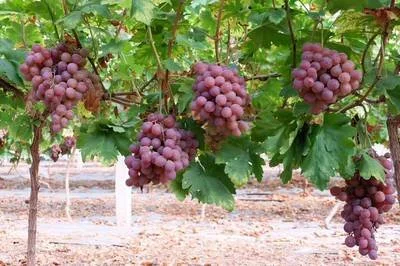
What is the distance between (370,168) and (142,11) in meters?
0.86

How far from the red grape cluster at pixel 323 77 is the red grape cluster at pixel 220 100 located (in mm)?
164

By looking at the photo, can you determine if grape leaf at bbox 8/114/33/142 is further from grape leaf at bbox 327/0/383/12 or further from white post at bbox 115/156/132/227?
white post at bbox 115/156/132/227

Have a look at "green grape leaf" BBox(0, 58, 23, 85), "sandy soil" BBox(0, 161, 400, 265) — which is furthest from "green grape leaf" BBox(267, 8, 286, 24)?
"sandy soil" BBox(0, 161, 400, 265)

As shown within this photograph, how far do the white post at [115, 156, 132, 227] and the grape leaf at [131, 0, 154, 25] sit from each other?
7.49 m

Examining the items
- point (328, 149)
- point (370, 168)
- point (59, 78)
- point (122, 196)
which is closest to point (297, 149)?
point (328, 149)

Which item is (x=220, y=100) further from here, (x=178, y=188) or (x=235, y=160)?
(x=178, y=188)

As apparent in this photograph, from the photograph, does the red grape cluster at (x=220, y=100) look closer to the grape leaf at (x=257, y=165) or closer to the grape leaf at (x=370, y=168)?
the grape leaf at (x=257, y=165)

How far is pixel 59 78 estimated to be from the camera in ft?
6.21

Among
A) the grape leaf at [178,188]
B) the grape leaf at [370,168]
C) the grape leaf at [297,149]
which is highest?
the grape leaf at [297,149]

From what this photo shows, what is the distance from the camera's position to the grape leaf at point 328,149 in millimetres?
1814

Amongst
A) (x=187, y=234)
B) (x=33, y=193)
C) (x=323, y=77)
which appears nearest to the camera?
(x=323, y=77)

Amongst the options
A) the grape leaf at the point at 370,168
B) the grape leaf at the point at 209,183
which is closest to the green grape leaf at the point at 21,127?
the grape leaf at the point at 209,183

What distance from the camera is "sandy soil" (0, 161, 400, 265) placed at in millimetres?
7715

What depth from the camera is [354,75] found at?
66.4 inches
